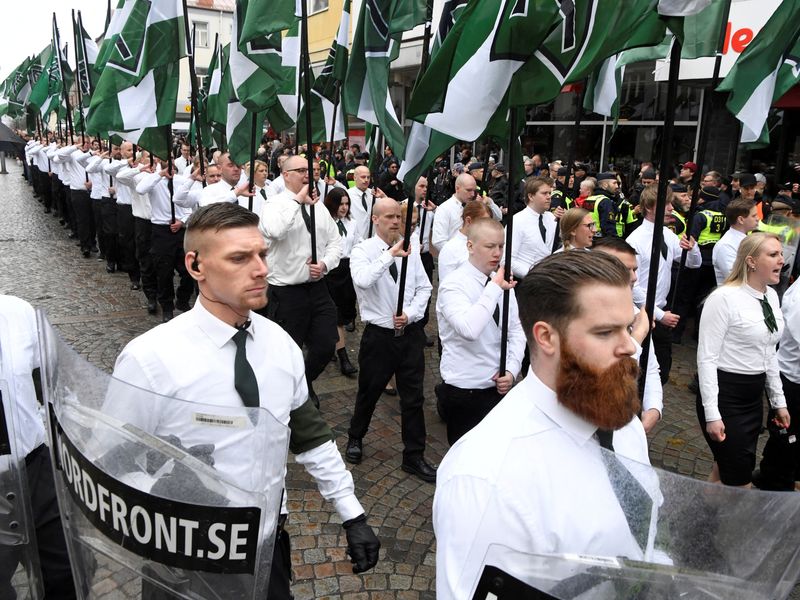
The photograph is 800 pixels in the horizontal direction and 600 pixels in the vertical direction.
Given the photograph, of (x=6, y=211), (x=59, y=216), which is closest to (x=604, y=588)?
(x=59, y=216)

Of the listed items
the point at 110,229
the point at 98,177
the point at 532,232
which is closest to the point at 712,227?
the point at 532,232

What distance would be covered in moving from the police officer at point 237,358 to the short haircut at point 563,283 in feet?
3.40

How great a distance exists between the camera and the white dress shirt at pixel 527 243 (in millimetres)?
7250

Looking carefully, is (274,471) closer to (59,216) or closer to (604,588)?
(604,588)

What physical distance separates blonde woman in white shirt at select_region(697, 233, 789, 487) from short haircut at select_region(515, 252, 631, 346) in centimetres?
254

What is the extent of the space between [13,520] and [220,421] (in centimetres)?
108

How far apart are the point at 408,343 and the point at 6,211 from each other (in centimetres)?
1947

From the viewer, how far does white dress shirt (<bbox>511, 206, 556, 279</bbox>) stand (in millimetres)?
7250

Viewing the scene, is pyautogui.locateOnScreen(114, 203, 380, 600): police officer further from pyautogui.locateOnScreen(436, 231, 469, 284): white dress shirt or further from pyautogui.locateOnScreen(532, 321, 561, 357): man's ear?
pyautogui.locateOnScreen(436, 231, 469, 284): white dress shirt

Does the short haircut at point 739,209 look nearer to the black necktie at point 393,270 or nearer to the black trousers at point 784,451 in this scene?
the black trousers at point 784,451

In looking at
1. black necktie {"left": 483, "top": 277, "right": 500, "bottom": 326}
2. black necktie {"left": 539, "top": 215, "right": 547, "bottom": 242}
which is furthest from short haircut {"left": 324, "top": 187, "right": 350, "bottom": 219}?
black necktie {"left": 483, "top": 277, "right": 500, "bottom": 326}

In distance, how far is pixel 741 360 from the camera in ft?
13.5

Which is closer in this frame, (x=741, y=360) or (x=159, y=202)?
(x=741, y=360)

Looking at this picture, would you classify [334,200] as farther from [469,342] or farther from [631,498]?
[631,498]
